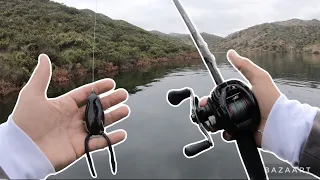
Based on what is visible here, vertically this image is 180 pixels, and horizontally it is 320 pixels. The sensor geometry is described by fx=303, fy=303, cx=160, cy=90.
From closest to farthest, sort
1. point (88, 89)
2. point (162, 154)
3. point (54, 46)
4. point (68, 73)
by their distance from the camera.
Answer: point (88, 89) < point (162, 154) < point (68, 73) < point (54, 46)

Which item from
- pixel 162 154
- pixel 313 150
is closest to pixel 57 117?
pixel 313 150

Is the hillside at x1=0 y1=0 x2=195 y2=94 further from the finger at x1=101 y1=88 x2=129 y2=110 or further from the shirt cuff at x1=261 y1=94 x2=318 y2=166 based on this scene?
the shirt cuff at x1=261 y1=94 x2=318 y2=166

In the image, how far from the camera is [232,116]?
0.98 meters

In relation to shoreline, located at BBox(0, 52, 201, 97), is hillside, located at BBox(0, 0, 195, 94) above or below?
above

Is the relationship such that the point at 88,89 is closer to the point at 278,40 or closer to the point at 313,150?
the point at 313,150

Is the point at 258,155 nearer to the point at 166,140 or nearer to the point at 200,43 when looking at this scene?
the point at 200,43

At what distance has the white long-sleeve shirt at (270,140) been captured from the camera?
98 centimetres

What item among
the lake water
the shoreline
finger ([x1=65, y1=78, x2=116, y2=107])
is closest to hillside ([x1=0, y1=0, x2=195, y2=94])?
the shoreline

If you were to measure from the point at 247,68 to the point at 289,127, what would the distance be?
0.26 meters

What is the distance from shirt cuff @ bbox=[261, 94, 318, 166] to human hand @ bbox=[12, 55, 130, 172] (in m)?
0.60

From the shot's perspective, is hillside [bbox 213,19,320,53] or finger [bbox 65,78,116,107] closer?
finger [bbox 65,78,116,107]

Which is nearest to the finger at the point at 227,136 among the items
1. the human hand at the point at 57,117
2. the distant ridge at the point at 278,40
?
the human hand at the point at 57,117

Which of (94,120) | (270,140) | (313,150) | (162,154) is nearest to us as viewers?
(313,150)

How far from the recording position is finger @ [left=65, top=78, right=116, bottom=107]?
1293 millimetres
